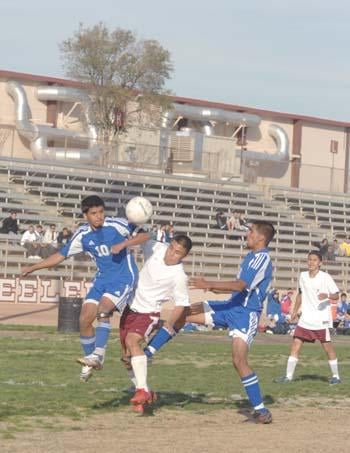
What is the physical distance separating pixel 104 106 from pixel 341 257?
1228 centimetres

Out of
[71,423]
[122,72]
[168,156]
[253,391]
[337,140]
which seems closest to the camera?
[71,423]

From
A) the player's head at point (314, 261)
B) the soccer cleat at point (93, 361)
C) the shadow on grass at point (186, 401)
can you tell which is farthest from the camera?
the player's head at point (314, 261)

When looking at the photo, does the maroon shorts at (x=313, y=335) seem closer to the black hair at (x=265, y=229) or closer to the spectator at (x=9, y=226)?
the black hair at (x=265, y=229)

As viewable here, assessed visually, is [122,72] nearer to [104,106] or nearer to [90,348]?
[104,106]

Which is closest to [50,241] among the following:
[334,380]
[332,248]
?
[332,248]

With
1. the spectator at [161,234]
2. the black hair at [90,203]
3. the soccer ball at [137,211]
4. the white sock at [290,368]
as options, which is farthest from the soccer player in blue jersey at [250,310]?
the spectator at [161,234]

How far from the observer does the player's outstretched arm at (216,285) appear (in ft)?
34.7

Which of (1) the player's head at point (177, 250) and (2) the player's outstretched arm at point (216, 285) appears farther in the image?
(1) the player's head at point (177, 250)

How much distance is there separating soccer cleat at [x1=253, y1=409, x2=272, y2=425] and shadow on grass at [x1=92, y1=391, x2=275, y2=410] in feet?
3.33

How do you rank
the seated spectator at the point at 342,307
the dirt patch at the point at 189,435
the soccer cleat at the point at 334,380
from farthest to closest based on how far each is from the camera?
the seated spectator at the point at 342,307 < the soccer cleat at the point at 334,380 < the dirt patch at the point at 189,435

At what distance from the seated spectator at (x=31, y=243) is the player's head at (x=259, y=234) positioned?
2245 cm

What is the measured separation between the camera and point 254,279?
11281 millimetres

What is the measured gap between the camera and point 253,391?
11.3 meters

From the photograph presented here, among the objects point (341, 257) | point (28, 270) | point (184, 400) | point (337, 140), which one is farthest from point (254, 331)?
point (337, 140)
